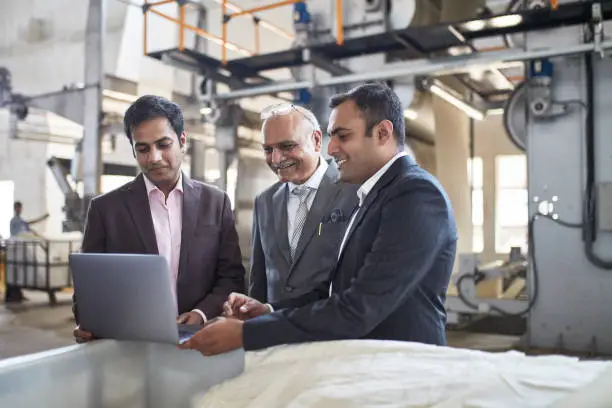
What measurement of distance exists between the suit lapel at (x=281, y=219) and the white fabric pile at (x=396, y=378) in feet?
3.45

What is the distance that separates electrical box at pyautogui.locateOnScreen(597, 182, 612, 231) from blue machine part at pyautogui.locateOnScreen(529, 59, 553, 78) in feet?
3.45

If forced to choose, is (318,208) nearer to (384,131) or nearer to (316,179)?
(316,179)

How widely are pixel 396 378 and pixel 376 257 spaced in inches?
14.2

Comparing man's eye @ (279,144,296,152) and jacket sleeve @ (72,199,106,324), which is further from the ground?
man's eye @ (279,144,296,152)

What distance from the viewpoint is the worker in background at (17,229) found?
848 centimetres

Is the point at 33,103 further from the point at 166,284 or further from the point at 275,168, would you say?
the point at 166,284

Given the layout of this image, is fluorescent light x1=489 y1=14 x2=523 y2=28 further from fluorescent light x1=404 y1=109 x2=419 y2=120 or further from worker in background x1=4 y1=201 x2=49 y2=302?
worker in background x1=4 y1=201 x2=49 y2=302

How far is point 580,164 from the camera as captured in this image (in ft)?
15.6

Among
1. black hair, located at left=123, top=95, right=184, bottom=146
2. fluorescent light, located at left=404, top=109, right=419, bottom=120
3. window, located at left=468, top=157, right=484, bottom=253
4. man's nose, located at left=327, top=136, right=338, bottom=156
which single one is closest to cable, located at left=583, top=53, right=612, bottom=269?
fluorescent light, located at left=404, top=109, right=419, bottom=120

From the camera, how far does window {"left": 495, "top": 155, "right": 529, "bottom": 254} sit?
1009cm

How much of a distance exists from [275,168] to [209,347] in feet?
3.67

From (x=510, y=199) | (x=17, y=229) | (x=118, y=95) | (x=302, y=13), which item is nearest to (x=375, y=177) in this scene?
(x=302, y=13)

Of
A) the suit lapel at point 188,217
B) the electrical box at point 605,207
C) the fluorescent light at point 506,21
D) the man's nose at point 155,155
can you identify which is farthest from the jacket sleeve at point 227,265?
the electrical box at point 605,207

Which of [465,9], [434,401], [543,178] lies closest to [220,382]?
[434,401]
